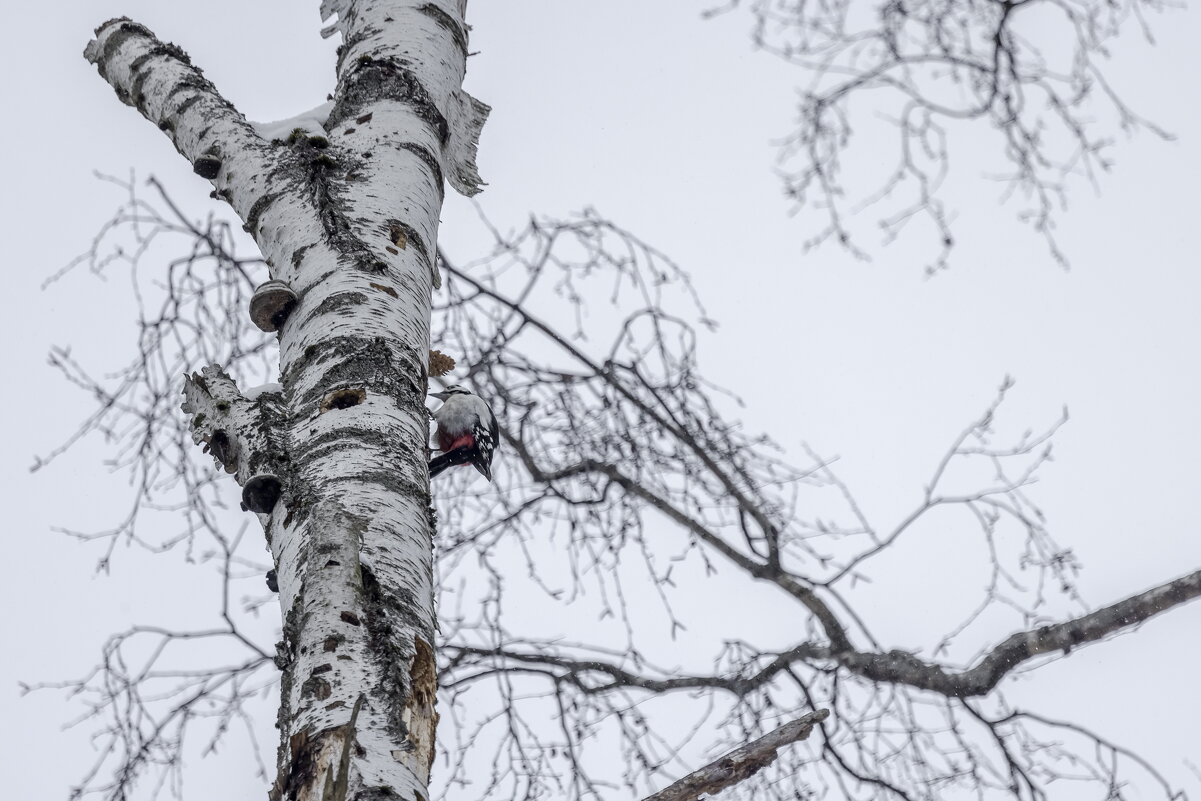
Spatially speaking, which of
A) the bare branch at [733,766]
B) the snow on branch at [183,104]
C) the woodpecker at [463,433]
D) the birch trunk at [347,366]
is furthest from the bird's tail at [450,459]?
the bare branch at [733,766]

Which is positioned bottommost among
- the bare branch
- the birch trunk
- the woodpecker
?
the bare branch

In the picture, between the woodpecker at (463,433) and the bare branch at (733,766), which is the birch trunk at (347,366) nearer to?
the bare branch at (733,766)

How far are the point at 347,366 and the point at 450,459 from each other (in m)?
1.89

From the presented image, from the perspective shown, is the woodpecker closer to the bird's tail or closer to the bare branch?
the bird's tail

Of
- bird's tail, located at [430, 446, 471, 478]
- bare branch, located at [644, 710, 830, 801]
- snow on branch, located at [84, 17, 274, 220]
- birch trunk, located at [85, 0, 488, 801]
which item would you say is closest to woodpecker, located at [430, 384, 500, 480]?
bird's tail, located at [430, 446, 471, 478]

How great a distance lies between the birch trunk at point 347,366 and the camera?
1142 mm

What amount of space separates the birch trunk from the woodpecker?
30.8 inches

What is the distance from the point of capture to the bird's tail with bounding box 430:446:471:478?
11.0 feet

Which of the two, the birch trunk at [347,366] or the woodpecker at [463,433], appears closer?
the birch trunk at [347,366]

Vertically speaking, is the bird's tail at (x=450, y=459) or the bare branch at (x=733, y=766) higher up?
the bird's tail at (x=450, y=459)

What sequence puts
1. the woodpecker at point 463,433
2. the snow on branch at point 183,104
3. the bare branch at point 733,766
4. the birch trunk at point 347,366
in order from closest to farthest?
the birch trunk at point 347,366, the bare branch at point 733,766, the snow on branch at point 183,104, the woodpecker at point 463,433

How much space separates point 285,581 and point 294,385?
376mm

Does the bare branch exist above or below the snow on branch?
below

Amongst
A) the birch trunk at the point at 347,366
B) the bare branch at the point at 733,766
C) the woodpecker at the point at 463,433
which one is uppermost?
the woodpecker at the point at 463,433
